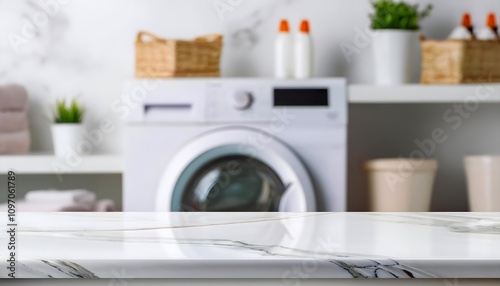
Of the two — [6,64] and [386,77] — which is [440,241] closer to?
[386,77]

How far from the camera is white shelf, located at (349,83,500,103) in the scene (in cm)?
296

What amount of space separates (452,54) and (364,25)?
1.58ft

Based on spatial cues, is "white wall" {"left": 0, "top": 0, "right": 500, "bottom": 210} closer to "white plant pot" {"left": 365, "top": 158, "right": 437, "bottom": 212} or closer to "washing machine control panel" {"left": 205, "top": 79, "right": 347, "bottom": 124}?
"white plant pot" {"left": 365, "top": 158, "right": 437, "bottom": 212}

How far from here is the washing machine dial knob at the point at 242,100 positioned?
288 centimetres

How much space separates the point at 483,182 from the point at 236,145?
38.1 inches

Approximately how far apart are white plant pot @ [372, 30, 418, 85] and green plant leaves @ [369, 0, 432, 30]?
0.02 metres

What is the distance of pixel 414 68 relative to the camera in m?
3.36

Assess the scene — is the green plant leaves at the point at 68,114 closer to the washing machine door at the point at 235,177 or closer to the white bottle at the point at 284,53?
the washing machine door at the point at 235,177

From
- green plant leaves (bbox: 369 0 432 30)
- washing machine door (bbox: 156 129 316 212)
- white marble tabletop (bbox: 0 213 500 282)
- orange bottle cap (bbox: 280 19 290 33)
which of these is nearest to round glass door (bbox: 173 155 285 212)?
washing machine door (bbox: 156 129 316 212)

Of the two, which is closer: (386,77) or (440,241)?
(440,241)

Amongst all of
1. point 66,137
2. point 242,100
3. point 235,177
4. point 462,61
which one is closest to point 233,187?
point 235,177

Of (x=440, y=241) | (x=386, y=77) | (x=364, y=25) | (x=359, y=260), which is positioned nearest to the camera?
(x=359, y=260)

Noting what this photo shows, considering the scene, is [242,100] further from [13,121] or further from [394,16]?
[13,121]

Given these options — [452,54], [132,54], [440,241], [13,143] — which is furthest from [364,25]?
[440,241]
